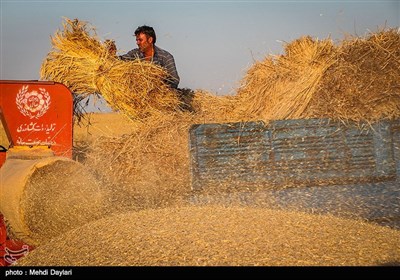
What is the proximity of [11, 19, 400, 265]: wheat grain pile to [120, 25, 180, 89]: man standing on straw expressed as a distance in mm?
310

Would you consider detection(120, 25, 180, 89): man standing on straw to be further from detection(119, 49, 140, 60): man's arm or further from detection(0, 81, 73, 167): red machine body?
detection(0, 81, 73, 167): red machine body

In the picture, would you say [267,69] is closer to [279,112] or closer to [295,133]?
[279,112]

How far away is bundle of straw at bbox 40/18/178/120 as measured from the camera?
6586 mm

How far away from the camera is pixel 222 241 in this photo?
408 centimetres

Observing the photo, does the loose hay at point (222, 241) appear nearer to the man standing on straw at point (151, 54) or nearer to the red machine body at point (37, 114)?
the red machine body at point (37, 114)

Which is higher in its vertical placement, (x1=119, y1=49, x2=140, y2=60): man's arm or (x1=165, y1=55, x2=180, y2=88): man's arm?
(x1=119, y1=49, x2=140, y2=60): man's arm

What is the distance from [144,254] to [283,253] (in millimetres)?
990

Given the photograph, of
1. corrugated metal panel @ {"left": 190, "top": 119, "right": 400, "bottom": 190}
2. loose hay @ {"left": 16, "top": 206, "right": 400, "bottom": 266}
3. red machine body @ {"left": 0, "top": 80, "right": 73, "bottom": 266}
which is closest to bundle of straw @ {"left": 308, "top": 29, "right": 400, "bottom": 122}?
corrugated metal panel @ {"left": 190, "top": 119, "right": 400, "bottom": 190}

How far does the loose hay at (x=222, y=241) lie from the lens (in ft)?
12.6

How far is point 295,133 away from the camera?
5039 millimetres

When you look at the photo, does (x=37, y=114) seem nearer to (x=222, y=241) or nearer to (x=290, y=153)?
(x=290, y=153)

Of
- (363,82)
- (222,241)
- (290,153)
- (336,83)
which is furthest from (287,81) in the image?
(222,241)
